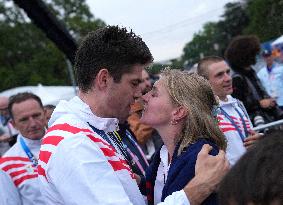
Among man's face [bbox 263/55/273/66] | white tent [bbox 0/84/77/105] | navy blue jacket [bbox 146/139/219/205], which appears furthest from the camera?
white tent [bbox 0/84/77/105]

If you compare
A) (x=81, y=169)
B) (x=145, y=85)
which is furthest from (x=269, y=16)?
(x=81, y=169)

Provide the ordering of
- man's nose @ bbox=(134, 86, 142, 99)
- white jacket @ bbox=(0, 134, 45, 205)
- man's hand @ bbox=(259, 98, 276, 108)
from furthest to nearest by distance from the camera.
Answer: man's hand @ bbox=(259, 98, 276, 108)
white jacket @ bbox=(0, 134, 45, 205)
man's nose @ bbox=(134, 86, 142, 99)

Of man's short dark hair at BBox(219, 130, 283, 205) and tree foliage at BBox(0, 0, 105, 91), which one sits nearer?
man's short dark hair at BBox(219, 130, 283, 205)

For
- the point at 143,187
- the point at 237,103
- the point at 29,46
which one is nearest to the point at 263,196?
the point at 143,187

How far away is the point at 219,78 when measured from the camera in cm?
395

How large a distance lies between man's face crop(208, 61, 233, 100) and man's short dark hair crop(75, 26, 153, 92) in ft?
5.64

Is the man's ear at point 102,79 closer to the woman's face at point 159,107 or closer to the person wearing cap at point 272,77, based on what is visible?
the woman's face at point 159,107

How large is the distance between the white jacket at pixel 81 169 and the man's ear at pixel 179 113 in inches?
16.6

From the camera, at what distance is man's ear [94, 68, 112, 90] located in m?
2.22

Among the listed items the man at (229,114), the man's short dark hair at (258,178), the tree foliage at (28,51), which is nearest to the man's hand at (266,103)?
the man at (229,114)

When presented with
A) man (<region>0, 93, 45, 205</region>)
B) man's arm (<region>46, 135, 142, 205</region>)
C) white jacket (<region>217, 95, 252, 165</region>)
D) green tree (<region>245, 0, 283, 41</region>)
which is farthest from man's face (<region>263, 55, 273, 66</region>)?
man's arm (<region>46, 135, 142, 205</region>)

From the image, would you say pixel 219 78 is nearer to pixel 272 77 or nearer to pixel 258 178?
pixel 272 77

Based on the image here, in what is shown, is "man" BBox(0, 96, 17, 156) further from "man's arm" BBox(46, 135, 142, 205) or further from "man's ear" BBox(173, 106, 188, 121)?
"man's arm" BBox(46, 135, 142, 205)

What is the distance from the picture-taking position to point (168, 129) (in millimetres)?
2414
